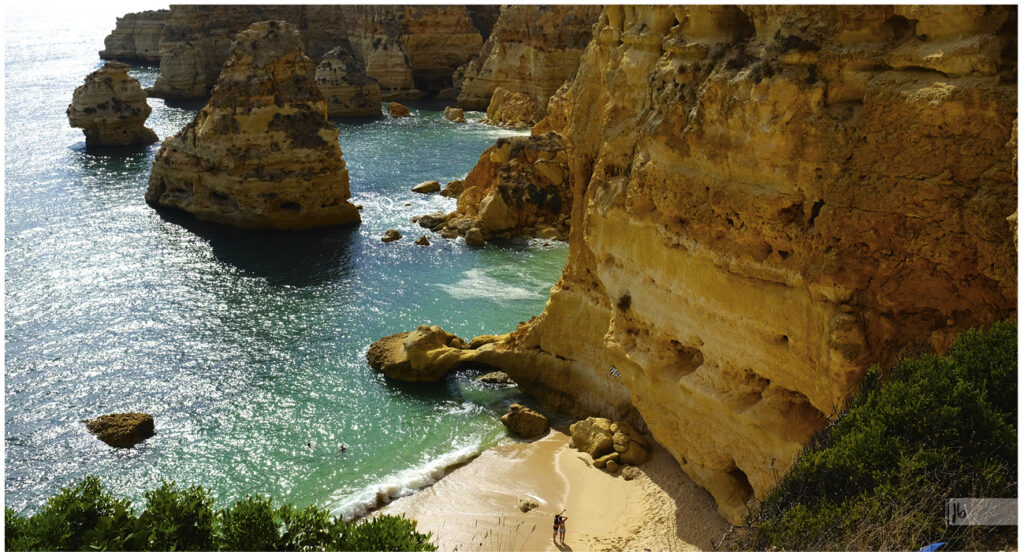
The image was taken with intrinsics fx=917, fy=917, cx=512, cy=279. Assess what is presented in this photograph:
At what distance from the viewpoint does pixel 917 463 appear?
11.1 metres

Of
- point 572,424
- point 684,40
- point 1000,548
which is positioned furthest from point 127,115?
point 1000,548

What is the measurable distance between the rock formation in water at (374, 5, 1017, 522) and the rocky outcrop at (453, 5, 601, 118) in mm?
47965

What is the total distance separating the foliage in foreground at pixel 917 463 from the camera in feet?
34.7

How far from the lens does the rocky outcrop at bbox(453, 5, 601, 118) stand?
6631cm

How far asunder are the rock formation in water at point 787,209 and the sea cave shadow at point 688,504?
46 centimetres

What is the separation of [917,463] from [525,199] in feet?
102

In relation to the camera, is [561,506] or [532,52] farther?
[532,52]

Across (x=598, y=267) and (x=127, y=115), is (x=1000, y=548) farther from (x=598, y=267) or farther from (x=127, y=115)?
(x=127, y=115)

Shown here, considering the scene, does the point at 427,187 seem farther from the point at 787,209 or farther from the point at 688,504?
the point at 787,209

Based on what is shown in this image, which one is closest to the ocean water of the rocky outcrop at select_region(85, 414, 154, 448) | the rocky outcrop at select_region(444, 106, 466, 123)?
the rocky outcrop at select_region(85, 414, 154, 448)

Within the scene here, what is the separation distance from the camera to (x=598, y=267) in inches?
776

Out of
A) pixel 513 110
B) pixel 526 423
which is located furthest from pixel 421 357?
pixel 513 110

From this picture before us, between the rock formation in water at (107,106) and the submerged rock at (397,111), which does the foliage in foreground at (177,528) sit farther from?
the submerged rock at (397,111)

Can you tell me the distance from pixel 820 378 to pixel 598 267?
6603mm
